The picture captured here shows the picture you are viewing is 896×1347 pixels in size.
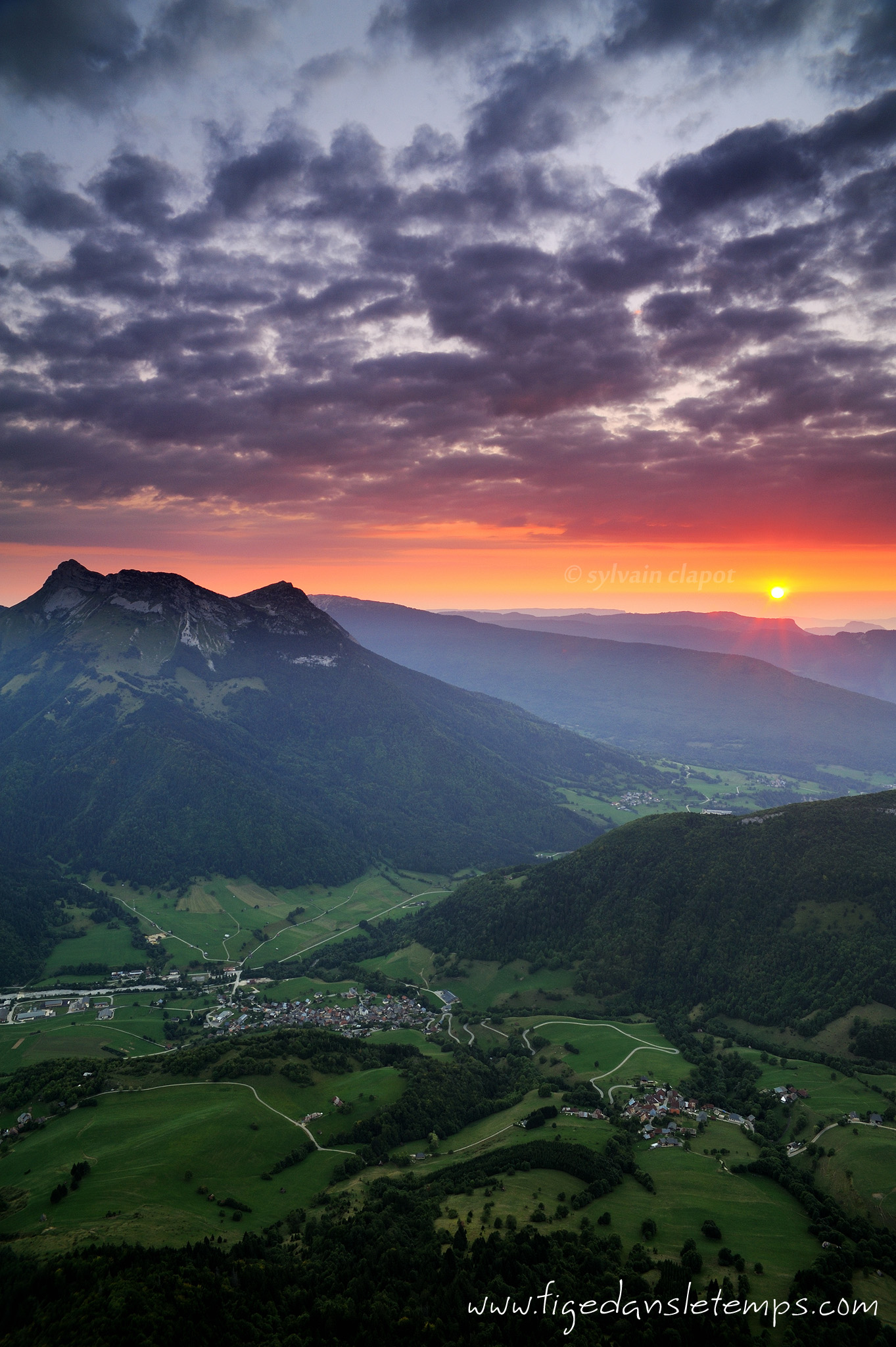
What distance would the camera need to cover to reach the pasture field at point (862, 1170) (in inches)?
2968

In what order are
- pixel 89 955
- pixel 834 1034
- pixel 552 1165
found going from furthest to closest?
pixel 89 955
pixel 834 1034
pixel 552 1165

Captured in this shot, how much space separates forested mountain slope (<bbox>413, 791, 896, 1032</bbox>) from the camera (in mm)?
135250

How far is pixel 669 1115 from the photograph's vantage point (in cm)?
10150

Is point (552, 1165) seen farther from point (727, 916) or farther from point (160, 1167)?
point (727, 916)

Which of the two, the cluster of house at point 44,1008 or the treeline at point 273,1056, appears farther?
the cluster of house at point 44,1008

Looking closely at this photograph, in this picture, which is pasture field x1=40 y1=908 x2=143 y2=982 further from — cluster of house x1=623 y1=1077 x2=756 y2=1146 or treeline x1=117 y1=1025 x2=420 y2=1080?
cluster of house x1=623 y1=1077 x2=756 y2=1146

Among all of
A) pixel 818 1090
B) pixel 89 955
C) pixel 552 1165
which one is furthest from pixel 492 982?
pixel 89 955

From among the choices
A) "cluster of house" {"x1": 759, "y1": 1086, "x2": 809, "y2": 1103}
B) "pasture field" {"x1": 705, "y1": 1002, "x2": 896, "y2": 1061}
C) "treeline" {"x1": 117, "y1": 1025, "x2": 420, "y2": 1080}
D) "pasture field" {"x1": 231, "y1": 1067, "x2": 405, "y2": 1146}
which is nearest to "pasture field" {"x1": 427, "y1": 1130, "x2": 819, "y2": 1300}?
"cluster of house" {"x1": 759, "y1": 1086, "x2": 809, "y2": 1103}

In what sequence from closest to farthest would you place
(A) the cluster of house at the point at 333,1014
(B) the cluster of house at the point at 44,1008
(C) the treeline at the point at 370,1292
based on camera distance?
1. (C) the treeline at the point at 370,1292
2. (A) the cluster of house at the point at 333,1014
3. (B) the cluster of house at the point at 44,1008

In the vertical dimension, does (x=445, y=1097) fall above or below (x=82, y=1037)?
above

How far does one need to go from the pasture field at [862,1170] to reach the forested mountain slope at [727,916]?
134 ft

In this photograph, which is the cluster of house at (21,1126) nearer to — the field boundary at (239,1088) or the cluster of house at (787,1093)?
the field boundary at (239,1088)

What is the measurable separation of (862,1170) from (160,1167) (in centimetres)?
8656

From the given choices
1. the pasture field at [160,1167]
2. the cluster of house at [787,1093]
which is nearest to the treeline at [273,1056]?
the pasture field at [160,1167]
